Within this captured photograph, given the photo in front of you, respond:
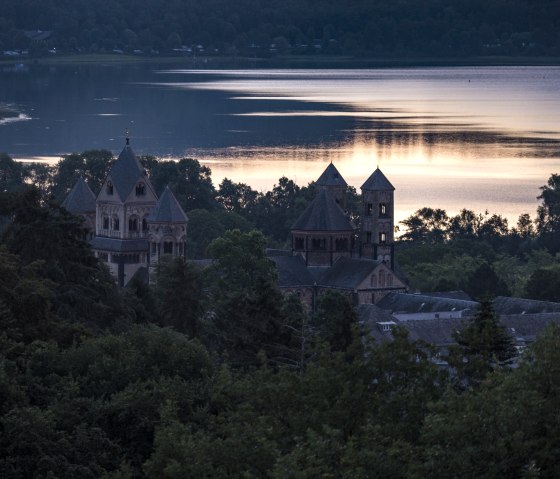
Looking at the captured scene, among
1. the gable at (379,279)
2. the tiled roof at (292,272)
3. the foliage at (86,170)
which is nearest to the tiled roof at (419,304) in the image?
the gable at (379,279)

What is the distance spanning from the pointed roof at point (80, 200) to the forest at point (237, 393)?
4477 centimetres

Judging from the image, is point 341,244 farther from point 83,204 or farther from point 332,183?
point 83,204

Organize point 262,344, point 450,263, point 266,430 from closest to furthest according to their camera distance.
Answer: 1. point 266,430
2. point 262,344
3. point 450,263

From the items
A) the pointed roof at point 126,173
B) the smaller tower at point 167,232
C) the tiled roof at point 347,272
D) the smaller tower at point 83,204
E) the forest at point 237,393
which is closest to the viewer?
the forest at point 237,393

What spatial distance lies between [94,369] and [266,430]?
311 inches

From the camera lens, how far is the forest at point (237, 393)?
28.0m

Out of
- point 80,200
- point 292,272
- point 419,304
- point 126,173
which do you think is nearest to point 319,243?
point 292,272

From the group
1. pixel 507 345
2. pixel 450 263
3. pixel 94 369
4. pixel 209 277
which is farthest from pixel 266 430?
pixel 450 263

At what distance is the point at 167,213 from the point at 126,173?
4.81 m

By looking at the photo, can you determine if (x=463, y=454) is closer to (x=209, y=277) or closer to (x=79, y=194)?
(x=209, y=277)

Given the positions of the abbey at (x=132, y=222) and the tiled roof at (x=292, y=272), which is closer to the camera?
the tiled roof at (x=292, y=272)

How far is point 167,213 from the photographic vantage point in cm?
9481

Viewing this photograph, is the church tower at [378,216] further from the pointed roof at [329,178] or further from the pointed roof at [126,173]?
the pointed roof at [126,173]

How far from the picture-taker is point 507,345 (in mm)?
44969
